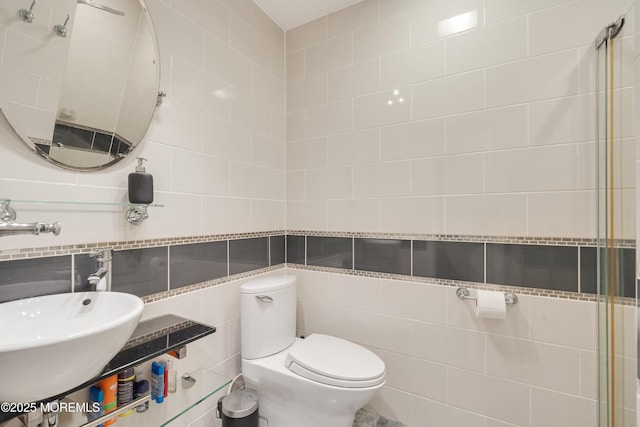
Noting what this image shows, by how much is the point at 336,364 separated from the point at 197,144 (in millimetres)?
1196

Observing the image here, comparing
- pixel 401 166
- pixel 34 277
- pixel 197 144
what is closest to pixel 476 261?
pixel 401 166

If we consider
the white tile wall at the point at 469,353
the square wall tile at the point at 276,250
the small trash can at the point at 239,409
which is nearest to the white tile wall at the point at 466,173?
the white tile wall at the point at 469,353

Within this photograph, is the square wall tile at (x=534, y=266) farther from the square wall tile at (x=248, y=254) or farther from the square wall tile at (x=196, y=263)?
the square wall tile at (x=196, y=263)

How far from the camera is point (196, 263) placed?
1356 millimetres

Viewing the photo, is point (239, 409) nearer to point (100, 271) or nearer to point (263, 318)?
point (263, 318)

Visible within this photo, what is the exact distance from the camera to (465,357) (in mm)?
1390

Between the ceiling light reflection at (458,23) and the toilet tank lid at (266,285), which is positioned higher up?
the ceiling light reflection at (458,23)

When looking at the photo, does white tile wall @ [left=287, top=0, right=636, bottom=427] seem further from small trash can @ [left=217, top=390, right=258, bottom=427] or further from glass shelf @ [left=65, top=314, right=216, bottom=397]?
glass shelf @ [left=65, top=314, right=216, bottom=397]

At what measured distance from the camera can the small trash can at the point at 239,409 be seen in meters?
1.33

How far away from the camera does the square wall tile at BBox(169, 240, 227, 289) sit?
1271 millimetres

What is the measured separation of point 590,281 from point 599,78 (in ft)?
2.63

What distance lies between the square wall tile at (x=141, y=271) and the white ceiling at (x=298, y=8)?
1.50m

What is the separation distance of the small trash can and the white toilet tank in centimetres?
18

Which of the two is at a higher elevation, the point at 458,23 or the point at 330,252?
the point at 458,23
